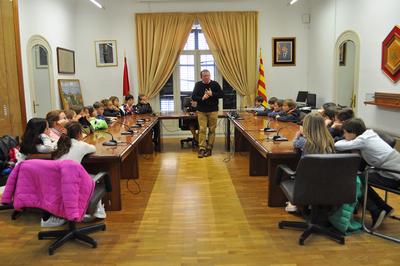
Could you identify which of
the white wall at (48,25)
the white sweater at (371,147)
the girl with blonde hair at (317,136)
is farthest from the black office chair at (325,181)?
the white wall at (48,25)

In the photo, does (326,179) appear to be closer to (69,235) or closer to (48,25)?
(69,235)

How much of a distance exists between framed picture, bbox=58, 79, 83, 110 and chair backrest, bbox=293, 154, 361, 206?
553 centimetres

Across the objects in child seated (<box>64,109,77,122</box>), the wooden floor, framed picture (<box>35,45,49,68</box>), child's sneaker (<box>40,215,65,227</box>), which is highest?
framed picture (<box>35,45,49,68</box>)

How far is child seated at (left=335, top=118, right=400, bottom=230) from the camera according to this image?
→ 3051 mm

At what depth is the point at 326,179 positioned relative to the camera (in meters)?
2.70

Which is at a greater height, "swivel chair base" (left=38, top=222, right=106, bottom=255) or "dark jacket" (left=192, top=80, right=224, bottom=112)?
"dark jacket" (left=192, top=80, right=224, bottom=112)

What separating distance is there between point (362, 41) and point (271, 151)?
3949 millimetres

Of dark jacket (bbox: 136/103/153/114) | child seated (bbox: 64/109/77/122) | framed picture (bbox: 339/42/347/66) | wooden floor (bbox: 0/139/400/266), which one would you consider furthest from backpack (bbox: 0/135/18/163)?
framed picture (bbox: 339/42/347/66)

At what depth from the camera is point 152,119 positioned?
6410 mm

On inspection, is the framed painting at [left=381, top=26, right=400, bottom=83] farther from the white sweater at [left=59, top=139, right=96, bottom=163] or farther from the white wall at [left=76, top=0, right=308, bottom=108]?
the white sweater at [left=59, top=139, right=96, bottom=163]

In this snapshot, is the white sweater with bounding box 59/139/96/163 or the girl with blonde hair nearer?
the girl with blonde hair

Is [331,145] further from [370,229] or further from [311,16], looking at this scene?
[311,16]

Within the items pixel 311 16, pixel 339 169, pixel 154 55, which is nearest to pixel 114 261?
pixel 339 169

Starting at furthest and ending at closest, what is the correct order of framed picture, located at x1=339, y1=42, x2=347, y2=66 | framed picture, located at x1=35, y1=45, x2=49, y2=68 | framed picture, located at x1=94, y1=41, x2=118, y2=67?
1. framed picture, located at x1=94, y1=41, x2=118, y2=67
2. framed picture, located at x1=339, y1=42, x2=347, y2=66
3. framed picture, located at x1=35, y1=45, x2=49, y2=68
